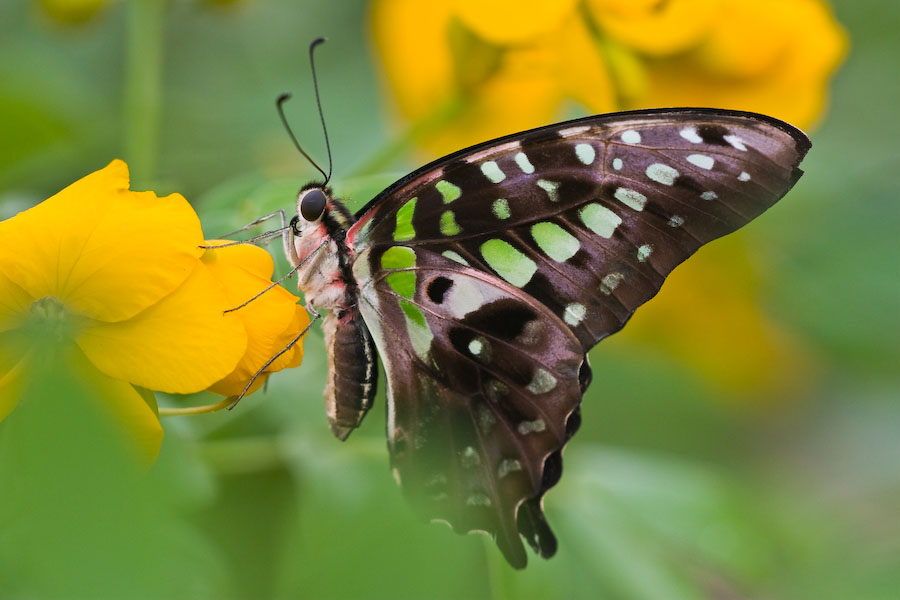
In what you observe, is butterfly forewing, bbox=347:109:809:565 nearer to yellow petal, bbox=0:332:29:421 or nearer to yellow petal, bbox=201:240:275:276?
yellow petal, bbox=201:240:275:276

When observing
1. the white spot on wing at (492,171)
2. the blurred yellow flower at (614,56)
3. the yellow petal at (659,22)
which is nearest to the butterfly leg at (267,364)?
the white spot on wing at (492,171)

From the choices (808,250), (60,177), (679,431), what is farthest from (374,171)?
(679,431)

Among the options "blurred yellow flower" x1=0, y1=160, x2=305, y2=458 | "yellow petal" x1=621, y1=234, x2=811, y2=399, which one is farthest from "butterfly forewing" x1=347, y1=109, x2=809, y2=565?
"yellow petal" x1=621, y1=234, x2=811, y2=399

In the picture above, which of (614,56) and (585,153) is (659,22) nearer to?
(614,56)

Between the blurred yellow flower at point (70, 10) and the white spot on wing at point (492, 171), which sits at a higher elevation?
the blurred yellow flower at point (70, 10)

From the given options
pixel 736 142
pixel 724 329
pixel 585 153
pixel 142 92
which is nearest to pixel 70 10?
pixel 142 92

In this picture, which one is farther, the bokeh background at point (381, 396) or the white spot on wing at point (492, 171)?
the white spot on wing at point (492, 171)

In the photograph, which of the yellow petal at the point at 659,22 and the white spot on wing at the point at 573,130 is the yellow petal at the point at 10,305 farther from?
the yellow petal at the point at 659,22

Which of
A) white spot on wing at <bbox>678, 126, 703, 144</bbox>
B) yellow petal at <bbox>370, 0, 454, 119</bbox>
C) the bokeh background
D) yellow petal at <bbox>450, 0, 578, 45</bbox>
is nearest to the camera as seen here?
the bokeh background
